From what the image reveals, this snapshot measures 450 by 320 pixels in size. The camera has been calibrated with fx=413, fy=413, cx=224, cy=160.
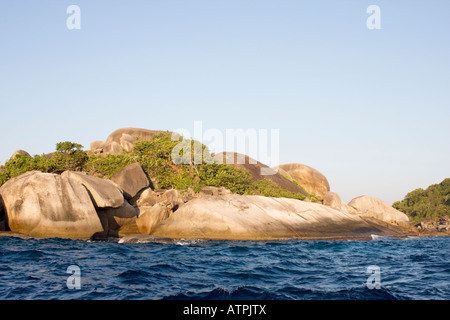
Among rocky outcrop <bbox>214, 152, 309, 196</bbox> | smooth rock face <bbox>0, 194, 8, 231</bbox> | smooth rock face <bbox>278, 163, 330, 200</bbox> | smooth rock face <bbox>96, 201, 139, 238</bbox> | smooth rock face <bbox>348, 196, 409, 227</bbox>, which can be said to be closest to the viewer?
smooth rock face <bbox>0, 194, 8, 231</bbox>

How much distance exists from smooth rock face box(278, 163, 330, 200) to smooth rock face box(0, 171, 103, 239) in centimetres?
2777

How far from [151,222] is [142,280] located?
1287 centimetres

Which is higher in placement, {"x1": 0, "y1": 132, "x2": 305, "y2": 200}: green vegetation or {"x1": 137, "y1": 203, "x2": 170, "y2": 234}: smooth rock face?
{"x1": 0, "y1": 132, "x2": 305, "y2": 200}: green vegetation

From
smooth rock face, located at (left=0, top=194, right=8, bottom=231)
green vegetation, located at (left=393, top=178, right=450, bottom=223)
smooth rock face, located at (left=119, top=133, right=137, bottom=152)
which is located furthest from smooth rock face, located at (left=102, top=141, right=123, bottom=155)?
green vegetation, located at (left=393, top=178, right=450, bottom=223)

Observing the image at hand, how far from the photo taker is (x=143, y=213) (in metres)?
24.6

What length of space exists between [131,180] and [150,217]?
392 cm

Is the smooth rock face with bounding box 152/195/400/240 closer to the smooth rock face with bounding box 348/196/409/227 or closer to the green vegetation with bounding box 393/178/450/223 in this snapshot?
the smooth rock face with bounding box 348/196/409/227

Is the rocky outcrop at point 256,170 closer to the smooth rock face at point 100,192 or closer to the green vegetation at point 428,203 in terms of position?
the smooth rock face at point 100,192

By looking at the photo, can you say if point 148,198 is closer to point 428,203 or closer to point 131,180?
point 131,180

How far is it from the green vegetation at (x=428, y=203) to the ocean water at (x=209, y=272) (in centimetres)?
3771

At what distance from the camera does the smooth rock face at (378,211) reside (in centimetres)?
3709

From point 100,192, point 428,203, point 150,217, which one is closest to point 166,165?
point 150,217

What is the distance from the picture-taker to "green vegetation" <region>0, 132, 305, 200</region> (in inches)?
1142
